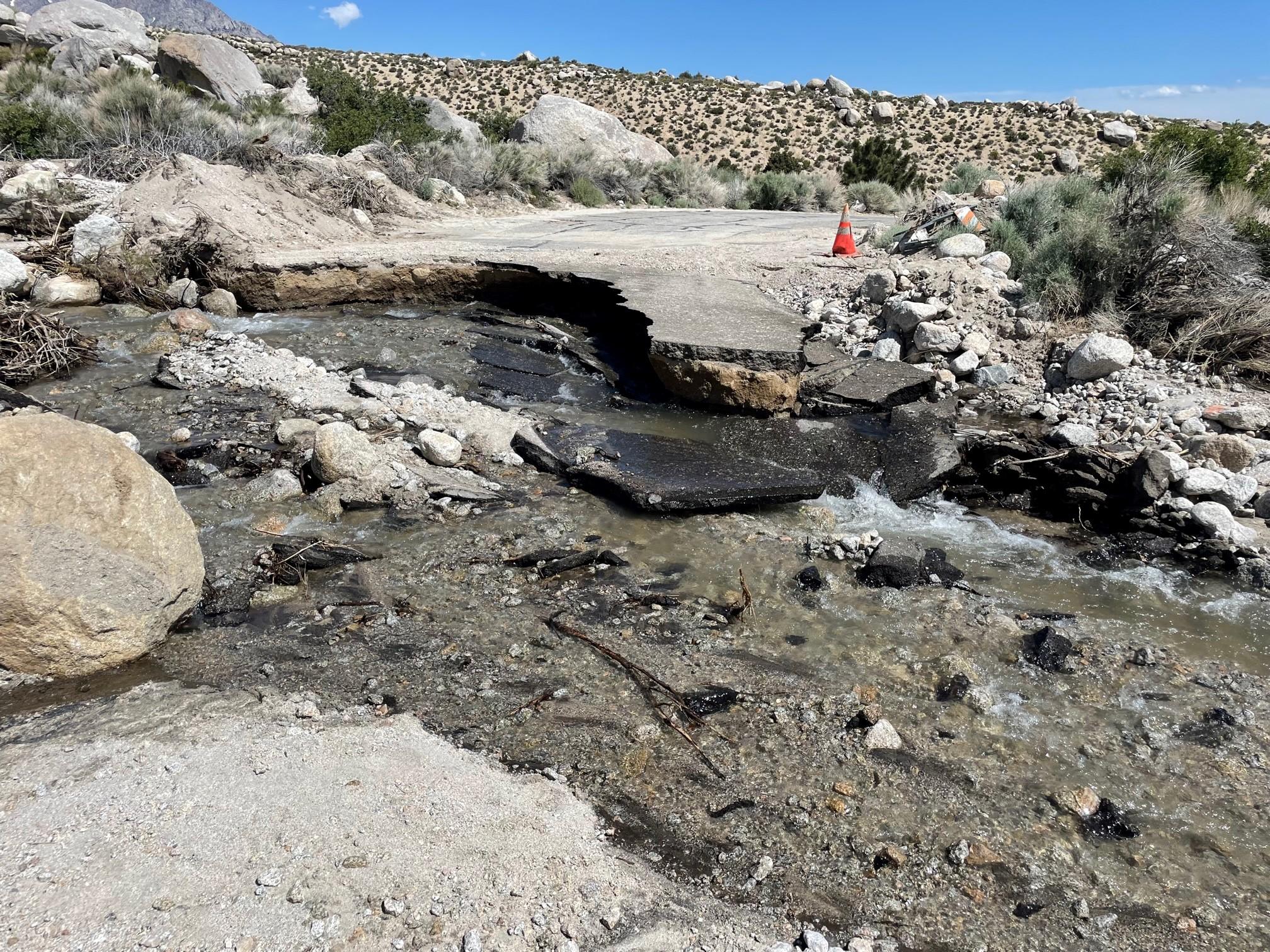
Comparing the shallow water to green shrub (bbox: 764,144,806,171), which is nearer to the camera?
the shallow water

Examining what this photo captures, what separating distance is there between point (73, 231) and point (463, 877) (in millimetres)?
10384

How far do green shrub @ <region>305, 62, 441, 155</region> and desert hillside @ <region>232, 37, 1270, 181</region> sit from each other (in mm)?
12985

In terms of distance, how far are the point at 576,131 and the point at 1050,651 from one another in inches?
854

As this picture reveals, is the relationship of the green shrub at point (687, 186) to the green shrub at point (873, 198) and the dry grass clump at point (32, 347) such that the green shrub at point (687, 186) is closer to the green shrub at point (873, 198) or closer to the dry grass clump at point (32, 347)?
the green shrub at point (873, 198)

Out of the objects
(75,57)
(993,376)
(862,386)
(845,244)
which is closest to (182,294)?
(862,386)

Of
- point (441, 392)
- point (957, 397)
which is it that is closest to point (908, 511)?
point (957, 397)

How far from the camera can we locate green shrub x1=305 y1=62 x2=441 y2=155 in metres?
15.1

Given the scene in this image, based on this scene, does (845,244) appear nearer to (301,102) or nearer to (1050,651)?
(1050,651)

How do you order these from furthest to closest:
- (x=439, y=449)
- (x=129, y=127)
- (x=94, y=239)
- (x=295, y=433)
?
(x=129, y=127)
(x=94, y=239)
(x=295, y=433)
(x=439, y=449)

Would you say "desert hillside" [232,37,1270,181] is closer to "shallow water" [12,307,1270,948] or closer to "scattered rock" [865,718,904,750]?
"shallow water" [12,307,1270,948]

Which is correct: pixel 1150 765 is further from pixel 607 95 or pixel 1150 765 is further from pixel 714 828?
pixel 607 95

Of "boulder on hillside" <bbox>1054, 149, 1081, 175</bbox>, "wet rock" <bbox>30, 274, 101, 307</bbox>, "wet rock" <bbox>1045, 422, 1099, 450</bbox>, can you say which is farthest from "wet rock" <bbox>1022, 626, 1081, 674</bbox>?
"boulder on hillside" <bbox>1054, 149, 1081, 175</bbox>

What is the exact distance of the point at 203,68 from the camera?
67.8ft

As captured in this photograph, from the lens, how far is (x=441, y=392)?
22.9ft
